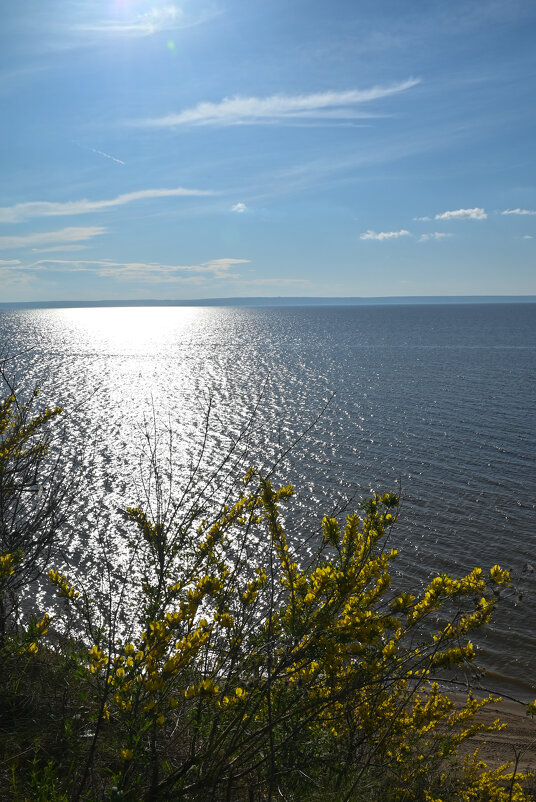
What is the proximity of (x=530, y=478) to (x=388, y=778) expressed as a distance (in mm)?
22233

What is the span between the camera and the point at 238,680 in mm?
3512

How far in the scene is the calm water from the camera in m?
18.7

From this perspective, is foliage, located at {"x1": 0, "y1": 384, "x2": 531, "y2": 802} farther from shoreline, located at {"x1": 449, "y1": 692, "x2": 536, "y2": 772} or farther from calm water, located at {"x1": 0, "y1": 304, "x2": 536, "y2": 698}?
shoreline, located at {"x1": 449, "y1": 692, "x2": 536, "y2": 772}

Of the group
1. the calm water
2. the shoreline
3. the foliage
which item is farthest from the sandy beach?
the foliage

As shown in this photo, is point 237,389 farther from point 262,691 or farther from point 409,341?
point 409,341

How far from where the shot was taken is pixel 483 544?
19453 mm

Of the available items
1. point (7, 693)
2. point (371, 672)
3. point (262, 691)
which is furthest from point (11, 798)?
point (371, 672)

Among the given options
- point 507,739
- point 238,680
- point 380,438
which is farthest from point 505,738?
point 380,438

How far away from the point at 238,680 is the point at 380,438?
2899cm

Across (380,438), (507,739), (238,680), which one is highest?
(238,680)

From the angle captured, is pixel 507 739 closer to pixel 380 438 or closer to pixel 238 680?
pixel 238 680

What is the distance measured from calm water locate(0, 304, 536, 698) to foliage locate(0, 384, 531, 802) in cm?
112

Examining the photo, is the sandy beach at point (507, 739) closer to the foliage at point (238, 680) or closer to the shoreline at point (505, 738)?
the shoreline at point (505, 738)

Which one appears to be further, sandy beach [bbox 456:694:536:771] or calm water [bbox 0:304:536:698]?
calm water [bbox 0:304:536:698]
